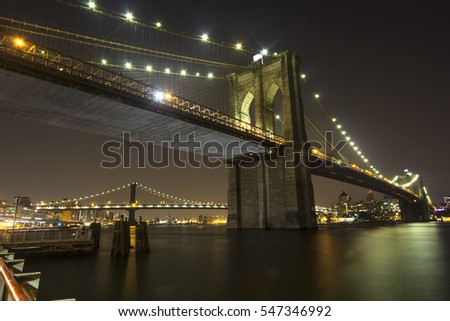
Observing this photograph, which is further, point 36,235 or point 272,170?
point 272,170

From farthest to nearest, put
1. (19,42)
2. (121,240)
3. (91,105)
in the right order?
(91,105), (19,42), (121,240)

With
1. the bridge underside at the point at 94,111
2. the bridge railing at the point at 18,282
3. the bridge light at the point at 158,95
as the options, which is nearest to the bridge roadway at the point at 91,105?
the bridge underside at the point at 94,111

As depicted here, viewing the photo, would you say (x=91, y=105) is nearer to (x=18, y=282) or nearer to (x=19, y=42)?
(x=19, y=42)

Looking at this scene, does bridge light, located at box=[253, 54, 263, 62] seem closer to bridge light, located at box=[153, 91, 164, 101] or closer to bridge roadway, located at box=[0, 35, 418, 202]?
bridge roadway, located at box=[0, 35, 418, 202]

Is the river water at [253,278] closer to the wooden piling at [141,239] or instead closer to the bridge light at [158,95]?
the wooden piling at [141,239]

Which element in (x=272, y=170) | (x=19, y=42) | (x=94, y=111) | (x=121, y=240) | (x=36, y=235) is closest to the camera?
(x=121, y=240)

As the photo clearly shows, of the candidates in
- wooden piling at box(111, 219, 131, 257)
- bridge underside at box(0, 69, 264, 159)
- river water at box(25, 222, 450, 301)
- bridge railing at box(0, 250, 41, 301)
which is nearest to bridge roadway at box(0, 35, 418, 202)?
bridge underside at box(0, 69, 264, 159)

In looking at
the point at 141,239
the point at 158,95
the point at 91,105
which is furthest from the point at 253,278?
the point at 158,95
